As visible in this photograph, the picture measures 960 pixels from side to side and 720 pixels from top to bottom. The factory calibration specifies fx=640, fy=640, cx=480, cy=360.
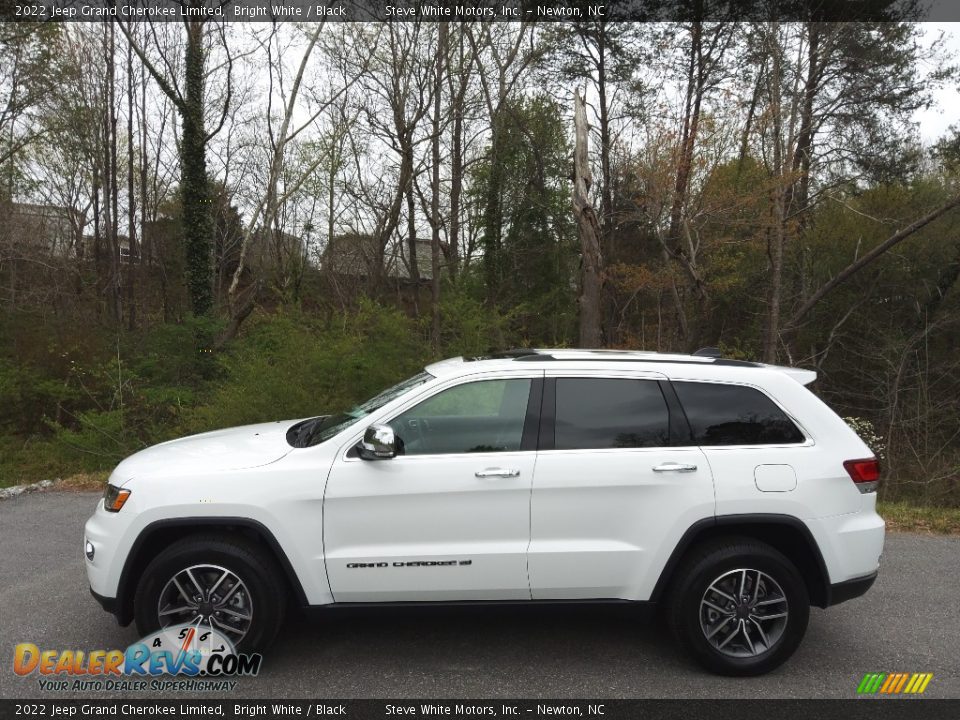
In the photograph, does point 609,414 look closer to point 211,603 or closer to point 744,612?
point 744,612

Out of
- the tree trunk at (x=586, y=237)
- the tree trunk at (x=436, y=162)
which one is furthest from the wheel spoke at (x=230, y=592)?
the tree trunk at (x=436, y=162)

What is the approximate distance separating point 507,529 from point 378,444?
2.73 feet

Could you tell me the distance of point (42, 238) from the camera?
847 inches

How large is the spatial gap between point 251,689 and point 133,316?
21784 millimetres

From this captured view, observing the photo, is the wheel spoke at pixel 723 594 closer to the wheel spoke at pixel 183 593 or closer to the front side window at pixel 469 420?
the front side window at pixel 469 420

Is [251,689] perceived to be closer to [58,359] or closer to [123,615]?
[123,615]

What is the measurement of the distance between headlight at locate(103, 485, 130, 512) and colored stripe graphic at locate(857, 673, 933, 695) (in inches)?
159

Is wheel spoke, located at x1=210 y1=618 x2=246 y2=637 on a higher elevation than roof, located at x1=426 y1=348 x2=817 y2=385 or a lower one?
lower

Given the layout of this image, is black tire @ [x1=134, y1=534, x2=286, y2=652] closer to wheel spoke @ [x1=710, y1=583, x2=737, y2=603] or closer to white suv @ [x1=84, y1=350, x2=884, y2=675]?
white suv @ [x1=84, y1=350, x2=884, y2=675]

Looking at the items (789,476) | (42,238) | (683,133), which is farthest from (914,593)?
(42,238)

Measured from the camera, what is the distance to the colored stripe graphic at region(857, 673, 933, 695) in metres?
3.37

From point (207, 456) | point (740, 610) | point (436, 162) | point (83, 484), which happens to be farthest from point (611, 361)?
point (436, 162)

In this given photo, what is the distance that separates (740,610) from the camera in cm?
347

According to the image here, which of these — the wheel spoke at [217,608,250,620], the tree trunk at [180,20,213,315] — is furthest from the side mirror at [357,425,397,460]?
the tree trunk at [180,20,213,315]
